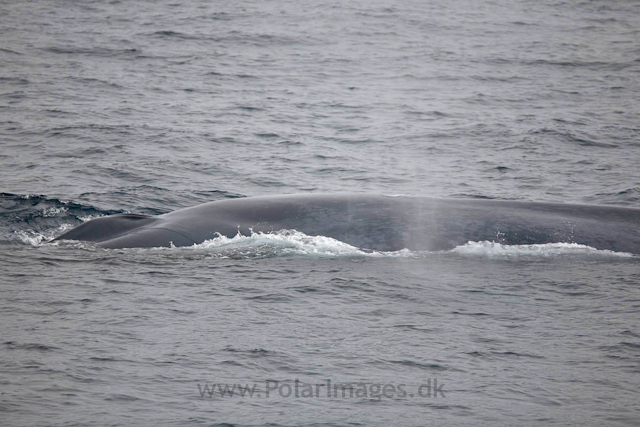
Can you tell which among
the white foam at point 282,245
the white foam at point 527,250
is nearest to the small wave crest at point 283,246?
the white foam at point 282,245

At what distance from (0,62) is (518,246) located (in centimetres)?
2703

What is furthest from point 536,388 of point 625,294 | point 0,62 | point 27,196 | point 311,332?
point 0,62

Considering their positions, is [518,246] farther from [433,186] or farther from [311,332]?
[433,186]

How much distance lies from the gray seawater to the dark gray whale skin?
0.25 metres

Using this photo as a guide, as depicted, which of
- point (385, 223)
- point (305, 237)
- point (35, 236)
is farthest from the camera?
point (35, 236)

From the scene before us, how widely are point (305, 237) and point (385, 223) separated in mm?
1222

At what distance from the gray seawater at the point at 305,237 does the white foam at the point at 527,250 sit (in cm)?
4

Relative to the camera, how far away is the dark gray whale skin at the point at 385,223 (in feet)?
42.8

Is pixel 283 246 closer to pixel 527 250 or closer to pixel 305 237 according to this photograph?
pixel 305 237

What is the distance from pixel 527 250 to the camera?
12977 millimetres

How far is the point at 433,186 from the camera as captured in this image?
68.4 ft

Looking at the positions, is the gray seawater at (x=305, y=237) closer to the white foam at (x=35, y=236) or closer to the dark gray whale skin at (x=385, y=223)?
the white foam at (x=35, y=236)

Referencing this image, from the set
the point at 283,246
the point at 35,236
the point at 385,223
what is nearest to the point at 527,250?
the point at 385,223

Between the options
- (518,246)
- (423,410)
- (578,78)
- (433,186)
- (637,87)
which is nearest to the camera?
(423,410)
